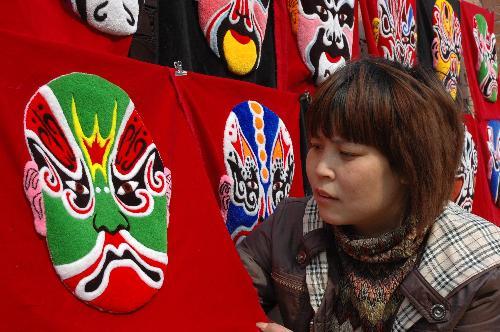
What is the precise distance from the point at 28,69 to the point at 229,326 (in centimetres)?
46

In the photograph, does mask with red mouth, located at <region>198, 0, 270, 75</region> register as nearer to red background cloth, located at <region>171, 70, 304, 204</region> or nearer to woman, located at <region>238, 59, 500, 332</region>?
red background cloth, located at <region>171, 70, 304, 204</region>

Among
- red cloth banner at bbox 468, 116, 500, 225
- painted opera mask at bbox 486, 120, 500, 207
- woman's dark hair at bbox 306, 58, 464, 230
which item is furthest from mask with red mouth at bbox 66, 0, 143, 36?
painted opera mask at bbox 486, 120, 500, 207

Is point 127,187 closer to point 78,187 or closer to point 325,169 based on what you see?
point 78,187

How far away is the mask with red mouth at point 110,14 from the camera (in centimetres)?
96

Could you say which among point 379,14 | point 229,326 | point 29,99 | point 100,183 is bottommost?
point 229,326

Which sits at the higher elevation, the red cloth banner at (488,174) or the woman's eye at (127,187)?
the woman's eye at (127,187)

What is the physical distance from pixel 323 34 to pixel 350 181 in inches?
32.4

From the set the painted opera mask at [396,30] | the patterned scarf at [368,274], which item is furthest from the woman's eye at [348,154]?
the painted opera mask at [396,30]

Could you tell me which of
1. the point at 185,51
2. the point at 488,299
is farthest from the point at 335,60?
the point at 488,299

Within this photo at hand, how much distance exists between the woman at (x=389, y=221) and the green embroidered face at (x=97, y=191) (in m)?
0.22

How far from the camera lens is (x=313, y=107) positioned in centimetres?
86

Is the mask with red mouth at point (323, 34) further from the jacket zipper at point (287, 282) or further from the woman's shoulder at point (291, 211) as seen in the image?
the jacket zipper at point (287, 282)

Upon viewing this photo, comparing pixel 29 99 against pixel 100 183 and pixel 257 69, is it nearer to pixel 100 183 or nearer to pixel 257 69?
pixel 100 183

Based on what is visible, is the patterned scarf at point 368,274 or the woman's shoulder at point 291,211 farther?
the woman's shoulder at point 291,211
